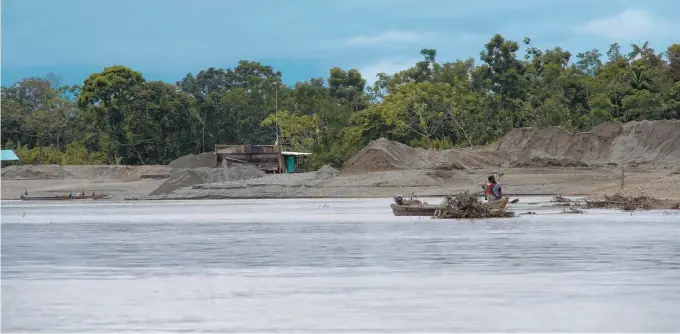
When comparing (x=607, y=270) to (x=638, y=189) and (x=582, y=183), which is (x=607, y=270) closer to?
(x=638, y=189)

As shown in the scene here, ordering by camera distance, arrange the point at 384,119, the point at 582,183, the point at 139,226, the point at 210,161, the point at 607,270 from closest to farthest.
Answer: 1. the point at 607,270
2. the point at 139,226
3. the point at 582,183
4. the point at 210,161
5. the point at 384,119

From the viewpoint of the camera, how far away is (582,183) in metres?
63.3

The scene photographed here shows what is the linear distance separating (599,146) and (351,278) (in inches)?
2379

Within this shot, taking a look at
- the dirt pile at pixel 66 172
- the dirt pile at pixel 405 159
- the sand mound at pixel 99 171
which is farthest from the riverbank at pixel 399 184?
the dirt pile at pixel 66 172

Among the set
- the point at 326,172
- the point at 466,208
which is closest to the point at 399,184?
the point at 326,172

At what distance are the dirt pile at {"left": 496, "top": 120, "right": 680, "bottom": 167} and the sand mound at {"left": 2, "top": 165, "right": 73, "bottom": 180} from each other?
119 feet

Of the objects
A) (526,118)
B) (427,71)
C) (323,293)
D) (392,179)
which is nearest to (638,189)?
(392,179)

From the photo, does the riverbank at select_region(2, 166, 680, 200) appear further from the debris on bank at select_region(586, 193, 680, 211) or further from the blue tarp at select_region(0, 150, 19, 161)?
the debris on bank at select_region(586, 193, 680, 211)

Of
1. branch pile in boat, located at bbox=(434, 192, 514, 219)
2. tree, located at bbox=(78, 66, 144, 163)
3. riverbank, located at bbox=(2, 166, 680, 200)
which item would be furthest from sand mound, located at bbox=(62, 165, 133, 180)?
branch pile in boat, located at bbox=(434, 192, 514, 219)

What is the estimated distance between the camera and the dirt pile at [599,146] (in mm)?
72250

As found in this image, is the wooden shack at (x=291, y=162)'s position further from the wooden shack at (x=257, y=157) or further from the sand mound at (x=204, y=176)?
the sand mound at (x=204, y=176)

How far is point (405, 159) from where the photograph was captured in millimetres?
73250

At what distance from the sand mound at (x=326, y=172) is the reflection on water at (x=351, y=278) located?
35698 millimetres

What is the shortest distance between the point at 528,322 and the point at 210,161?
229 ft
